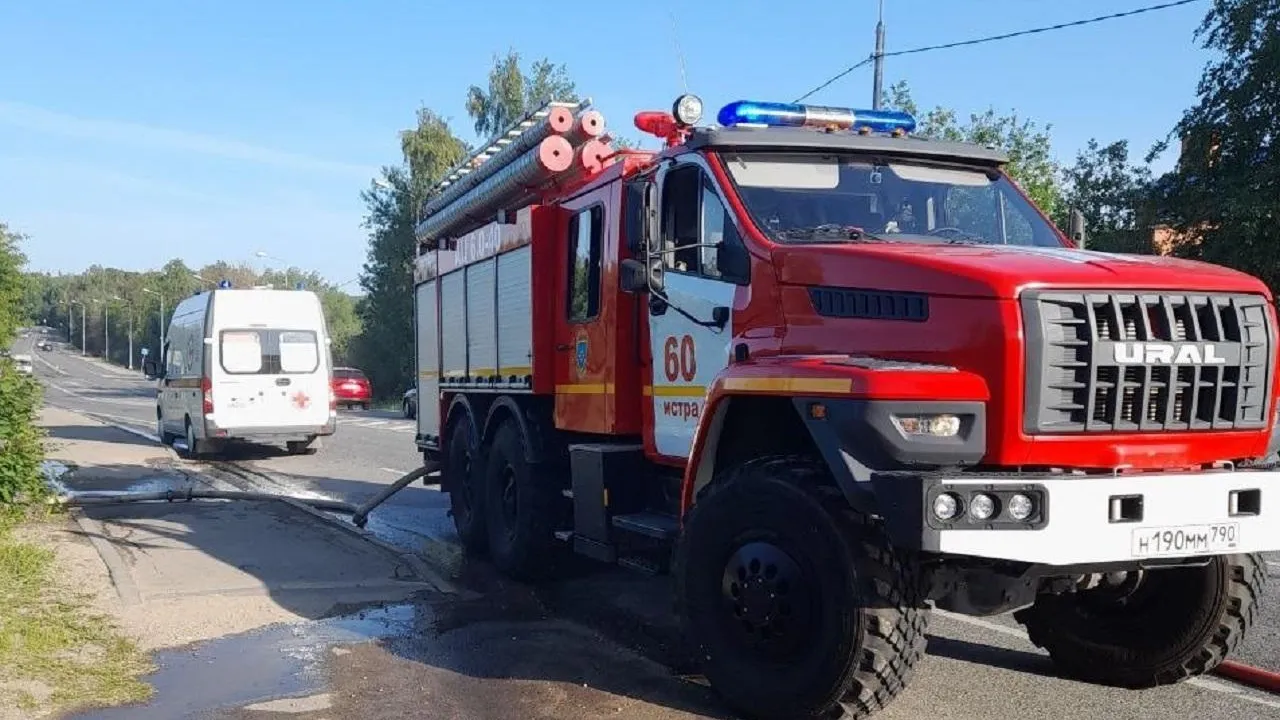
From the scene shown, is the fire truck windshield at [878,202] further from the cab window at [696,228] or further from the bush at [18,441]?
the bush at [18,441]

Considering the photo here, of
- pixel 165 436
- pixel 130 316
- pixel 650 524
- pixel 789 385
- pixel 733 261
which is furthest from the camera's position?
pixel 130 316

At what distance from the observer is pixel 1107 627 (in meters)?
5.69

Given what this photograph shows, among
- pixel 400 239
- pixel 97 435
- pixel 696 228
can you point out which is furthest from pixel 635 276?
pixel 400 239

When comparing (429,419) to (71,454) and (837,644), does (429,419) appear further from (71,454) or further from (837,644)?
(71,454)

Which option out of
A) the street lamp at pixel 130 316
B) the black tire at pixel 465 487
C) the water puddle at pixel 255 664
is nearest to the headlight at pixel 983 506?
the water puddle at pixel 255 664

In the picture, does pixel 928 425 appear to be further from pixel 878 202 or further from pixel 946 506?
pixel 878 202

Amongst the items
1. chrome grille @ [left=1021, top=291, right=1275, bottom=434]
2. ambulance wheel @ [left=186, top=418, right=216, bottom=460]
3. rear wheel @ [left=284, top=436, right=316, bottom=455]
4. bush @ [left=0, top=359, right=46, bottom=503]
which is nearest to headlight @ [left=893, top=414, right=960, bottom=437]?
chrome grille @ [left=1021, top=291, right=1275, bottom=434]

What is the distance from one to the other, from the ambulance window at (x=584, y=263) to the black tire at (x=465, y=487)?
7.01ft

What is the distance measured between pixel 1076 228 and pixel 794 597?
3.22 metres

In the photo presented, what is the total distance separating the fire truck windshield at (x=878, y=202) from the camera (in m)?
Answer: 5.88

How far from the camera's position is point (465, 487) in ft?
32.1

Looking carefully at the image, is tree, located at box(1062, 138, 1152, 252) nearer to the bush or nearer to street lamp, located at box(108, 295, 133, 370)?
the bush

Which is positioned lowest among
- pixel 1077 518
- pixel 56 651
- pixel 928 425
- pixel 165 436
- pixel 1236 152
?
pixel 56 651

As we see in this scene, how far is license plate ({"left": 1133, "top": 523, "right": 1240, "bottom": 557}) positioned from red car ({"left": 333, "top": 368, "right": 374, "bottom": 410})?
38.4m
